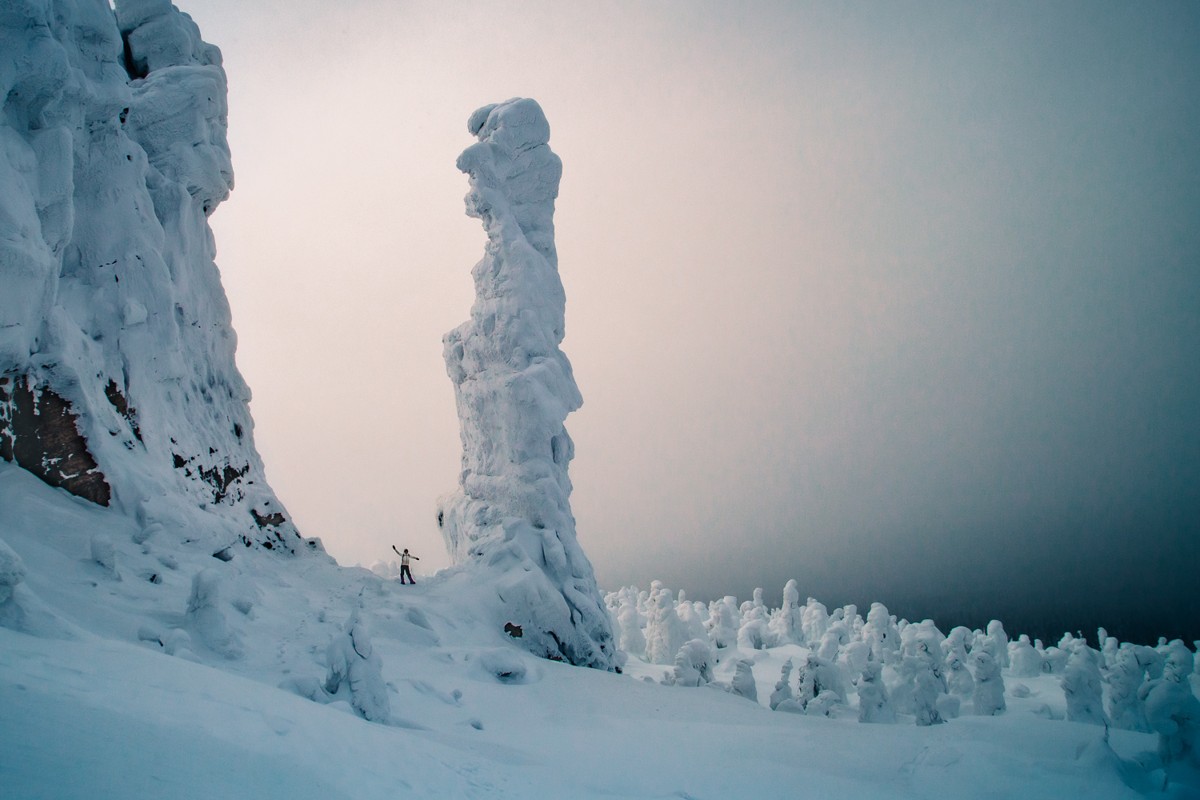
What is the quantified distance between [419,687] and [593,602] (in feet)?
32.8

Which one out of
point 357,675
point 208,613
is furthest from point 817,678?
point 208,613

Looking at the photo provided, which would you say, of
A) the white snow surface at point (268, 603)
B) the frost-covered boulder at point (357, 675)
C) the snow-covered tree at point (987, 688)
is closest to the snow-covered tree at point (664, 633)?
the white snow surface at point (268, 603)

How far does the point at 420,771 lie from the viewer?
24.0 feet

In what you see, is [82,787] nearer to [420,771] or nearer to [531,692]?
[420,771]

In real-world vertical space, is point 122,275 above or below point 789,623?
above

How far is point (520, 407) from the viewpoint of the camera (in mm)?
23484

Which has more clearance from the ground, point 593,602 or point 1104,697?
point 593,602

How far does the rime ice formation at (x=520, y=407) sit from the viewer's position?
20.6 meters

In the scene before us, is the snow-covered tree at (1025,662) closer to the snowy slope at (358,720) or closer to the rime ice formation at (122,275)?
the snowy slope at (358,720)

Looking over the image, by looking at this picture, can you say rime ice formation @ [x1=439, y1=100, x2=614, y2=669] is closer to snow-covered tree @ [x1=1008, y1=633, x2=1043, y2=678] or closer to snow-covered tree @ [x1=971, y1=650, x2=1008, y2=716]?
snow-covered tree @ [x1=971, y1=650, x2=1008, y2=716]

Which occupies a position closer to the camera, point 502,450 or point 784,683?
point 784,683

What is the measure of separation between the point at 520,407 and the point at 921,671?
15.9 metres

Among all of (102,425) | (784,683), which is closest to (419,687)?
(102,425)

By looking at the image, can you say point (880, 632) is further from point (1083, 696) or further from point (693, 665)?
point (693, 665)
